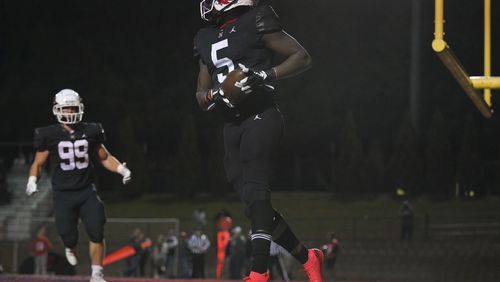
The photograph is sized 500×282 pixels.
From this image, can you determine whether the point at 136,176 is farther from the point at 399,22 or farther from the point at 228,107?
the point at 228,107

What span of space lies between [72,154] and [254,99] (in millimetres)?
2245

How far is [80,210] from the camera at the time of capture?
21.9 ft

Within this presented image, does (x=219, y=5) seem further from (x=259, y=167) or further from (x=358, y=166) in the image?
(x=358, y=166)

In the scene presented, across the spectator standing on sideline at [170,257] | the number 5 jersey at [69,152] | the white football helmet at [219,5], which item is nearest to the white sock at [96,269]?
the number 5 jersey at [69,152]

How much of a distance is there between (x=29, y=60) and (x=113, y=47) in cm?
331

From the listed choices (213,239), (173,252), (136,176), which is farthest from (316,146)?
(173,252)

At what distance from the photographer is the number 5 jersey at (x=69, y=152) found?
666 centimetres

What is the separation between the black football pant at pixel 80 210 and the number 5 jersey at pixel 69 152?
0.19ft

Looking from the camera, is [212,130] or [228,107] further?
[212,130]

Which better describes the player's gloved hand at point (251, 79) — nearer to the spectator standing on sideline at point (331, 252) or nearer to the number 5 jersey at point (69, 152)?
the number 5 jersey at point (69, 152)

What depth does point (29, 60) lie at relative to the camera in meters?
35.4

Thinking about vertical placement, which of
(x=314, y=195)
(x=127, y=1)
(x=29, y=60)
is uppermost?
(x=127, y=1)

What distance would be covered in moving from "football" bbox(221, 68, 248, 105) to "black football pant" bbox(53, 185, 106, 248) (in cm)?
224

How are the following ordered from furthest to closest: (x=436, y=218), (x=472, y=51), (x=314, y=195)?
(x=314, y=195)
(x=472, y=51)
(x=436, y=218)
